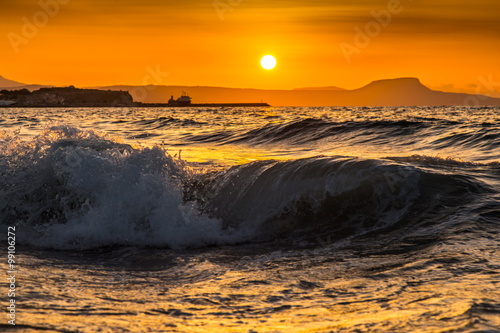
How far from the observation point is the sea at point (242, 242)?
367cm

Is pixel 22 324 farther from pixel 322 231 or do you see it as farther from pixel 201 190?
pixel 201 190

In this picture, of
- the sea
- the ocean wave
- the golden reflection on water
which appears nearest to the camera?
the golden reflection on water

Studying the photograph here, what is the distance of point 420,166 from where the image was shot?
966 cm

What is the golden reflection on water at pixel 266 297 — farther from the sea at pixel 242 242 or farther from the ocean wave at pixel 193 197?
the ocean wave at pixel 193 197

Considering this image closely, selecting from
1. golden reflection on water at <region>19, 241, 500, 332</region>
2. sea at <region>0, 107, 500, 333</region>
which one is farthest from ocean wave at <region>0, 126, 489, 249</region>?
golden reflection on water at <region>19, 241, 500, 332</region>

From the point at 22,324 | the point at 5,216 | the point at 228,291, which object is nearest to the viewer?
the point at 22,324

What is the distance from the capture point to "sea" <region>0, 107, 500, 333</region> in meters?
3.67

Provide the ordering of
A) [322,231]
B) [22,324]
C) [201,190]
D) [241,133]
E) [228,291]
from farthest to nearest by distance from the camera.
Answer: [241,133] < [201,190] < [322,231] < [228,291] < [22,324]

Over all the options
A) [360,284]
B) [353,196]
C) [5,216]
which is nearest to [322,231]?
[353,196]

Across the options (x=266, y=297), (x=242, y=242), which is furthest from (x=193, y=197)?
(x=266, y=297)

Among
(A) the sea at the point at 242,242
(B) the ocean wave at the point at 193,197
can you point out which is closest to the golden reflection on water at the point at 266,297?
(A) the sea at the point at 242,242

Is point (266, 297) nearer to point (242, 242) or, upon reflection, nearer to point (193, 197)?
point (242, 242)

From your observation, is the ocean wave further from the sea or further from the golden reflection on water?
the golden reflection on water

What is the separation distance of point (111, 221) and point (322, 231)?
3.53 meters
